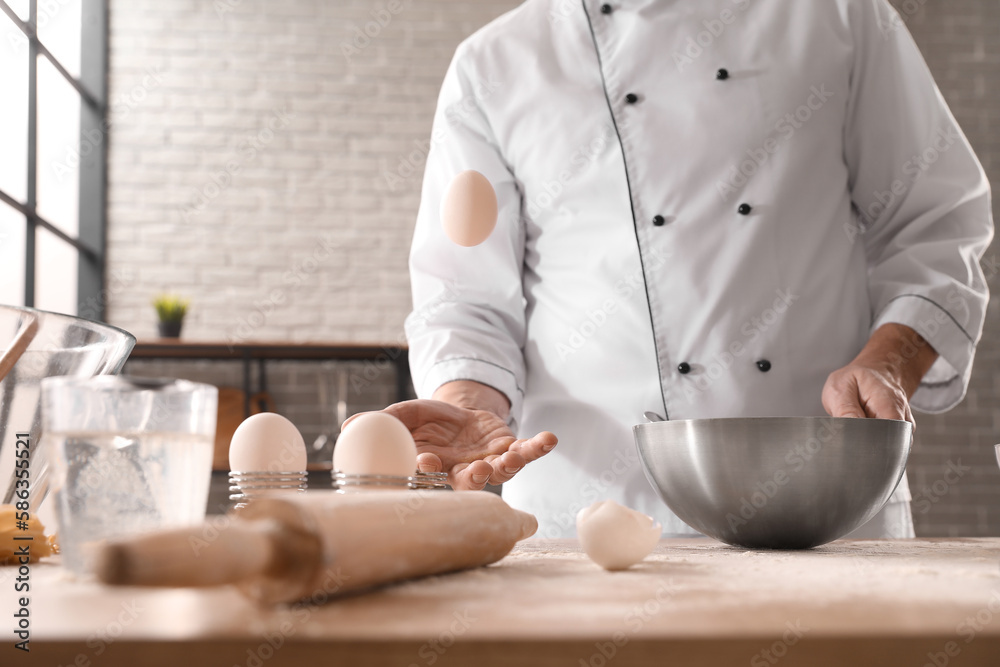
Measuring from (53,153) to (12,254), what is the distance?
0.64 meters

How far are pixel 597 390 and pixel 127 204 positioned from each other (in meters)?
3.36

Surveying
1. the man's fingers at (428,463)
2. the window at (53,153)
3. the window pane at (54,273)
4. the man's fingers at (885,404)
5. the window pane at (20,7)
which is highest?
the window pane at (20,7)

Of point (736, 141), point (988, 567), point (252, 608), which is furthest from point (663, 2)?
point (252, 608)

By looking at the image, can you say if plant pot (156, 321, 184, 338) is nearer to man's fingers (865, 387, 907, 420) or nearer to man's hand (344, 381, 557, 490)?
man's hand (344, 381, 557, 490)

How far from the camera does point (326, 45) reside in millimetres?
3977

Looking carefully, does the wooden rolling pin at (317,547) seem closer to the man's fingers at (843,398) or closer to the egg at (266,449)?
the egg at (266,449)

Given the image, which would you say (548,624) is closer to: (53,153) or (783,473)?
(783,473)

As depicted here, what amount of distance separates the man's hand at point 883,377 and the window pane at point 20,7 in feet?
10.7

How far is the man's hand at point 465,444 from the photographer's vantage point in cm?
73

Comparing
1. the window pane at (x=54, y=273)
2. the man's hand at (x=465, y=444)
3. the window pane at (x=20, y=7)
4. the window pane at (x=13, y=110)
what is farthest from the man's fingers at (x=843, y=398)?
the window pane at (x=20, y=7)

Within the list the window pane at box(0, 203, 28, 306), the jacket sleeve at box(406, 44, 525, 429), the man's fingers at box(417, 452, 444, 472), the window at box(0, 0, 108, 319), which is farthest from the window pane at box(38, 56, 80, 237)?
the man's fingers at box(417, 452, 444, 472)

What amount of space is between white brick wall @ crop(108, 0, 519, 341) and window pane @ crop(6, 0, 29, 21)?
731mm

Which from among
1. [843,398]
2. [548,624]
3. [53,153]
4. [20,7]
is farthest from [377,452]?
[53,153]

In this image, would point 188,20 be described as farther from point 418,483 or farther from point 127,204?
point 418,483
